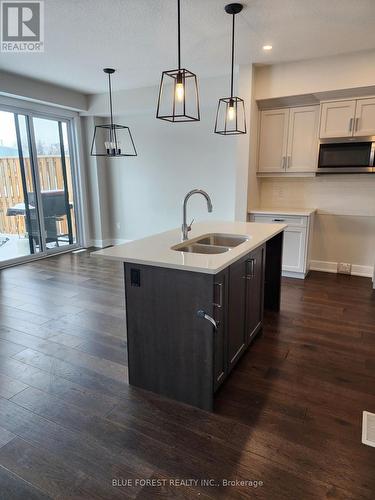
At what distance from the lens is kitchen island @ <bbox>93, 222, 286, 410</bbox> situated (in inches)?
71.4

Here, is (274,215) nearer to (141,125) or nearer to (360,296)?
(360,296)

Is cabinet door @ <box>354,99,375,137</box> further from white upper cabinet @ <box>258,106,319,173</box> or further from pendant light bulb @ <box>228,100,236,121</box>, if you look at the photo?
pendant light bulb @ <box>228,100,236,121</box>

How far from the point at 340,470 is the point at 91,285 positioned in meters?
3.39

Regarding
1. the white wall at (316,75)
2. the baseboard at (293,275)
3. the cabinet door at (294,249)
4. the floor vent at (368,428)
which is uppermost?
the white wall at (316,75)

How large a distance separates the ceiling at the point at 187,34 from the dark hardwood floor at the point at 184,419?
2.78 meters

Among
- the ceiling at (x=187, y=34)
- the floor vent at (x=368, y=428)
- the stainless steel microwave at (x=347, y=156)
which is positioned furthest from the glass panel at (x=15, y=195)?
the floor vent at (x=368, y=428)

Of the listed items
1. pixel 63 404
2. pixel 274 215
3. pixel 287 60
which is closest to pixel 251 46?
pixel 287 60

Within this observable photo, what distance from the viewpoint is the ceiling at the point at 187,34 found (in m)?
2.72

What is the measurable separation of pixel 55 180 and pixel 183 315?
4822 mm

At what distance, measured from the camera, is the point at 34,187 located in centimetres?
535

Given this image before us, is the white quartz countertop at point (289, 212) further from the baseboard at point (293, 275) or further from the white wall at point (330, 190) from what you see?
the baseboard at point (293, 275)

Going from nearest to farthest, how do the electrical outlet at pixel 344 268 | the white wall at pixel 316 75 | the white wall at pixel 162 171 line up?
1. the white wall at pixel 316 75
2. the electrical outlet at pixel 344 268
3. the white wall at pixel 162 171

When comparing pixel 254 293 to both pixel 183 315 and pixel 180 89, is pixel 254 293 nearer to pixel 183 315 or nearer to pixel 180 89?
pixel 183 315

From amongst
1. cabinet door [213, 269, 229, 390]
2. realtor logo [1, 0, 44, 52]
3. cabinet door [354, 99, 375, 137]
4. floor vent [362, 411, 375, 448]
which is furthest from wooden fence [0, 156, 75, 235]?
floor vent [362, 411, 375, 448]
